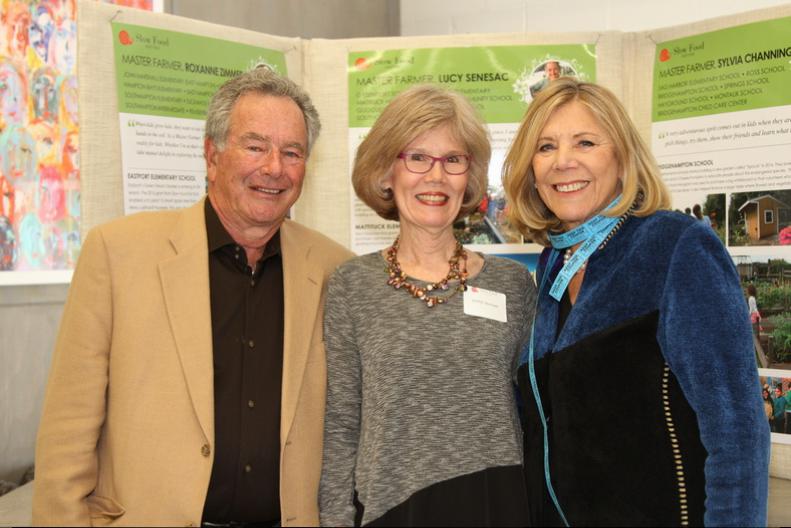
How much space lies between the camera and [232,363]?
192cm

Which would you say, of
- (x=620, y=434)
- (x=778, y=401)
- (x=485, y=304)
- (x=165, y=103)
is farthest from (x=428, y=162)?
(x=778, y=401)

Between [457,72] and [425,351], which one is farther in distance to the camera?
[457,72]

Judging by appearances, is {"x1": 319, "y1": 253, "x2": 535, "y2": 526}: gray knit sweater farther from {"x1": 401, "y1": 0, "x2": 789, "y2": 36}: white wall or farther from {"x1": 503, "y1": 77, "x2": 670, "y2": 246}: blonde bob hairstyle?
{"x1": 401, "y1": 0, "x2": 789, "y2": 36}: white wall

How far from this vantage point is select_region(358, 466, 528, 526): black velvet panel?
1.75 meters

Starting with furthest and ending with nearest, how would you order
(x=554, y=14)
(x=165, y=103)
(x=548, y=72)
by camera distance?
(x=554, y=14), (x=548, y=72), (x=165, y=103)

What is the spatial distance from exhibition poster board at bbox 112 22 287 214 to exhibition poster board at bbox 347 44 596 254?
0.45 metres

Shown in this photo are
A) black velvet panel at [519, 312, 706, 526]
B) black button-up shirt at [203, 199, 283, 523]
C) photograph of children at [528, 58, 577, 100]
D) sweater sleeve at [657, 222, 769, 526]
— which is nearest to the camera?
sweater sleeve at [657, 222, 769, 526]

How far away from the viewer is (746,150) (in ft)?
8.80

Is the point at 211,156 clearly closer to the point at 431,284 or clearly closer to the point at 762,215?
the point at 431,284

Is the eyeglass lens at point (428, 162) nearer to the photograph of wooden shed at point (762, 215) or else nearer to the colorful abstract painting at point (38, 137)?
the photograph of wooden shed at point (762, 215)

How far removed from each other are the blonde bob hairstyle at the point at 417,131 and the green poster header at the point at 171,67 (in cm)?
97

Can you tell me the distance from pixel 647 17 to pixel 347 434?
3.33 metres

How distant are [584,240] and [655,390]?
0.42m

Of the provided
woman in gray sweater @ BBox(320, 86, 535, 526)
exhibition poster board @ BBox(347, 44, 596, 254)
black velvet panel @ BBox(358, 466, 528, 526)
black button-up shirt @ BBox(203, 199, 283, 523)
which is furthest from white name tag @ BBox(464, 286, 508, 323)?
exhibition poster board @ BBox(347, 44, 596, 254)
